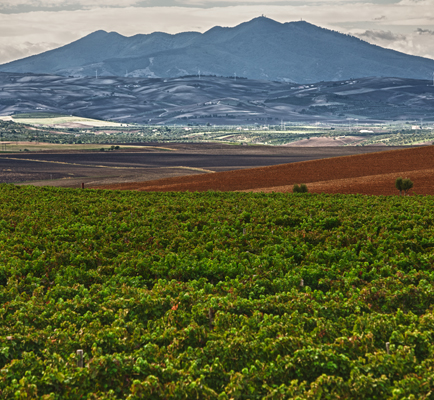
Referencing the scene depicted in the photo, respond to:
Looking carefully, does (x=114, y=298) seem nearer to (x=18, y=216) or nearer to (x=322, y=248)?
(x=322, y=248)

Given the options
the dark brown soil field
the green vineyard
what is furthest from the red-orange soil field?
the green vineyard

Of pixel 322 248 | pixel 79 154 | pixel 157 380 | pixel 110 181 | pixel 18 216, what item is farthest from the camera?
pixel 79 154

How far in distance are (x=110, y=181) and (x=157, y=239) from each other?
2705 inches

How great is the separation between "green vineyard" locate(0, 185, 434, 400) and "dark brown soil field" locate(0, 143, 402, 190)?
205 feet

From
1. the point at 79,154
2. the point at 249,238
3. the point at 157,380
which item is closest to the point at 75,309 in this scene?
the point at 157,380

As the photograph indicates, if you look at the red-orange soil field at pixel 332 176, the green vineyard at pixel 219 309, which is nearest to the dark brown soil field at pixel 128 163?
the red-orange soil field at pixel 332 176

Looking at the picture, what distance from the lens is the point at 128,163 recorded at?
401 feet

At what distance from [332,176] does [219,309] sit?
5847cm

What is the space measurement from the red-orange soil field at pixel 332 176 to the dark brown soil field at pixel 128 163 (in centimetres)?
1322

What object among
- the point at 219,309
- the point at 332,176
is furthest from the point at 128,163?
the point at 219,309

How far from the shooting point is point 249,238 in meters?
21.0

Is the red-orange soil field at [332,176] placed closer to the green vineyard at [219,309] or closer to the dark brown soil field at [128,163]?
the dark brown soil field at [128,163]

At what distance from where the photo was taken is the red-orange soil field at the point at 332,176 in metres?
56.9

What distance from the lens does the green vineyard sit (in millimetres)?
9766
